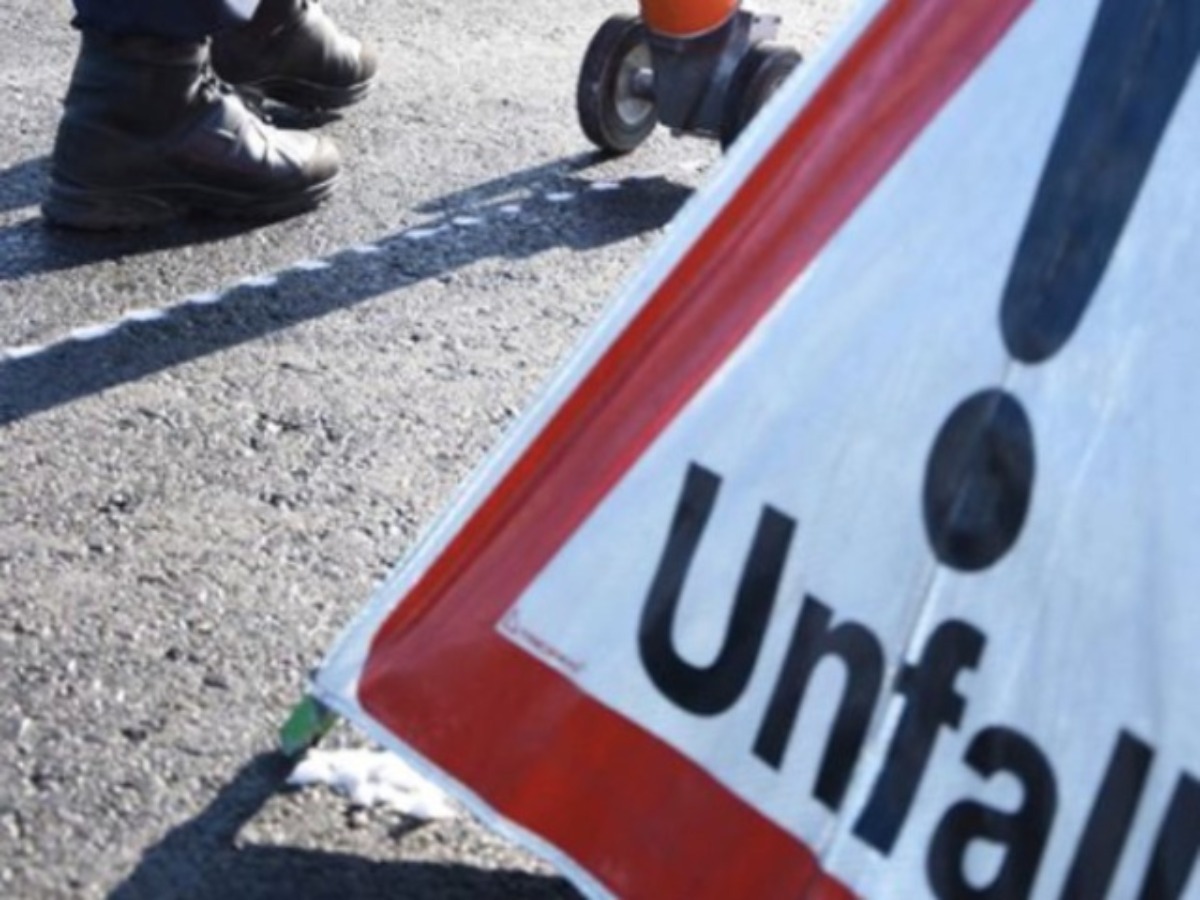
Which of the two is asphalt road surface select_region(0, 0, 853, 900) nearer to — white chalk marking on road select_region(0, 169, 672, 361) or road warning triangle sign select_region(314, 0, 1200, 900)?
white chalk marking on road select_region(0, 169, 672, 361)

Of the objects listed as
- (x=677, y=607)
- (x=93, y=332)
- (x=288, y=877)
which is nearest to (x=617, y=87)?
(x=93, y=332)

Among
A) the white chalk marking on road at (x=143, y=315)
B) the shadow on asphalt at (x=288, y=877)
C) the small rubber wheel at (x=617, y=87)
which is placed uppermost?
the small rubber wheel at (x=617, y=87)

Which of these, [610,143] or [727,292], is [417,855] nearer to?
[727,292]

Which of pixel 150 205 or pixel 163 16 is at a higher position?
pixel 163 16

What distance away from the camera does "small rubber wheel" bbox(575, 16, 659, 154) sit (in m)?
4.45

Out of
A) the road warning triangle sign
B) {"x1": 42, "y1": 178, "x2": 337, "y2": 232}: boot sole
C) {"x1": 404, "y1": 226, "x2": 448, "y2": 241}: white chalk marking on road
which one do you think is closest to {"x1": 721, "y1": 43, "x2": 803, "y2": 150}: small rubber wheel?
{"x1": 404, "y1": 226, "x2": 448, "y2": 241}: white chalk marking on road

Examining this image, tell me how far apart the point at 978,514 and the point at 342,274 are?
222cm

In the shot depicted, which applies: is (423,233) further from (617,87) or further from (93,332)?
(93,332)

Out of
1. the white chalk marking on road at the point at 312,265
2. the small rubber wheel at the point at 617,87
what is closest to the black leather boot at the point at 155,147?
the white chalk marking on road at the point at 312,265

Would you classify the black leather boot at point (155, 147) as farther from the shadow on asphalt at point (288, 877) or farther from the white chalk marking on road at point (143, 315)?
the shadow on asphalt at point (288, 877)

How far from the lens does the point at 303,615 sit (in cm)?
282

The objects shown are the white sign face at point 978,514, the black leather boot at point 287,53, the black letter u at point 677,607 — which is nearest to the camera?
the white sign face at point 978,514

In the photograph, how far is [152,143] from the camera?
4020 mm

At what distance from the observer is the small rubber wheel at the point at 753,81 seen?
4309mm
